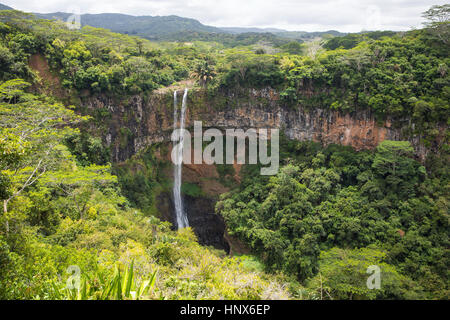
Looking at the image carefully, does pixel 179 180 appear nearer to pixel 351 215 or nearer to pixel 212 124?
pixel 212 124

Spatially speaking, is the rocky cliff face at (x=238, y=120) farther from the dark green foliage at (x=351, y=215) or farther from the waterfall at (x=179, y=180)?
A: the dark green foliage at (x=351, y=215)

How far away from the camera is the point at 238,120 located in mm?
24344

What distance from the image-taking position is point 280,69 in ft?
72.7

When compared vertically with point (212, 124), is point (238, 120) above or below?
above

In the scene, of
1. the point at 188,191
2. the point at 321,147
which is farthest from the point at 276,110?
the point at 188,191

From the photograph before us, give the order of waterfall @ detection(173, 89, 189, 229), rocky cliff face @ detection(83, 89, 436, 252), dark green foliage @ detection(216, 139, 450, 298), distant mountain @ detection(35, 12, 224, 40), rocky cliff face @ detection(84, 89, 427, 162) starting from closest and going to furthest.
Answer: dark green foliage @ detection(216, 139, 450, 298) → rocky cliff face @ detection(84, 89, 427, 162) → rocky cliff face @ detection(83, 89, 436, 252) → waterfall @ detection(173, 89, 189, 229) → distant mountain @ detection(35, 12, 224, 40)

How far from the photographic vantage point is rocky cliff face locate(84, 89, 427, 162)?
66.3 feet

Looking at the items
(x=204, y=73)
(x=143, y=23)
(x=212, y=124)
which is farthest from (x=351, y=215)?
(x=143, y=23)

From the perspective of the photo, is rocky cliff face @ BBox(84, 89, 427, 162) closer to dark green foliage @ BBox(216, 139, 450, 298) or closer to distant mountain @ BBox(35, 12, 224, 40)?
dark green foliage @ BBox(216, 139, 450, 298)

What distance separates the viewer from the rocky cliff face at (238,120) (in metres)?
20.2

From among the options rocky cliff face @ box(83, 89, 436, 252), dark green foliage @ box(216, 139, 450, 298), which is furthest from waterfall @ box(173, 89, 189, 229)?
dark green foliage @ box(216, 139, 450, 298)

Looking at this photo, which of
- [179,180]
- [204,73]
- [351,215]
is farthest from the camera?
[179,180]

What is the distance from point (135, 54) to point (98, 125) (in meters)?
8.49

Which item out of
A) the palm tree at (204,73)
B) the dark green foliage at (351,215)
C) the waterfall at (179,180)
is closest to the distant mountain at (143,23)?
the palm tree at (204,73)
